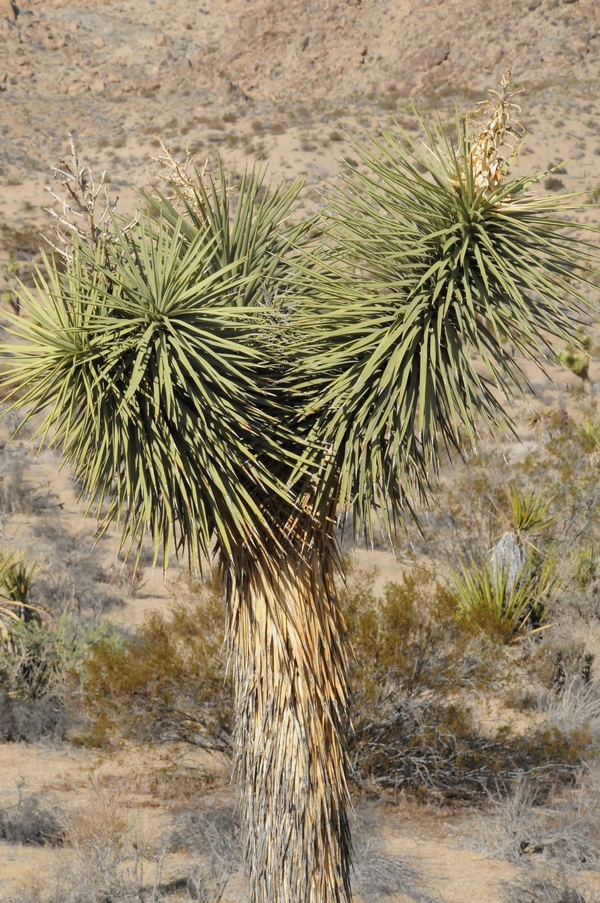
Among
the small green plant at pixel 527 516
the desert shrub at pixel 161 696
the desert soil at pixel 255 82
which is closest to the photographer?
the desert shrub at pixel 161 696

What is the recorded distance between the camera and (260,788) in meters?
4.40

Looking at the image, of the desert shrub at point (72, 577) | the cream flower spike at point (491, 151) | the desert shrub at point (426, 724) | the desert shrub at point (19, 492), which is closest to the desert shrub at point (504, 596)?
the desert shrub at point (426, 724)

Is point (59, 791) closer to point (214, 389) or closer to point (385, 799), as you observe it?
point (385, 799)

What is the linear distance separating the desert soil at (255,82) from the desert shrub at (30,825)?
7.08 metres

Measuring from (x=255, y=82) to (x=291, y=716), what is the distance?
2514 inches

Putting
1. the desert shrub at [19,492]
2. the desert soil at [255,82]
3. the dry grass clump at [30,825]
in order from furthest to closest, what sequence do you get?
the desert soil at [255,82], the desert shrub at [19,492], the dry grass clump at [30,825]

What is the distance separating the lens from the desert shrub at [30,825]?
666cm

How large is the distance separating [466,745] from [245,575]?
13.9ft

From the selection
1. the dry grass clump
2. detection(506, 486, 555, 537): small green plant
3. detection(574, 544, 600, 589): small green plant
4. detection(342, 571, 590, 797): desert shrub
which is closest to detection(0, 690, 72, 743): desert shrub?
the dry grass clump

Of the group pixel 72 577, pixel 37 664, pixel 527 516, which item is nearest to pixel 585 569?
pixel 527 516

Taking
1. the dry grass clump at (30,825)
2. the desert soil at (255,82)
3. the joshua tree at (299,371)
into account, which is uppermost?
the desert soil at (255,82)

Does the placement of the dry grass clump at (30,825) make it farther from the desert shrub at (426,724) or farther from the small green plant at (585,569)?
the small green plant at (585,569)

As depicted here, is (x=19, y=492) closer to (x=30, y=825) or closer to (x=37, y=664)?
(x=37, y=664)

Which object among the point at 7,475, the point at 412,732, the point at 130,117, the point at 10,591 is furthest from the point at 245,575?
the point at 130,117
